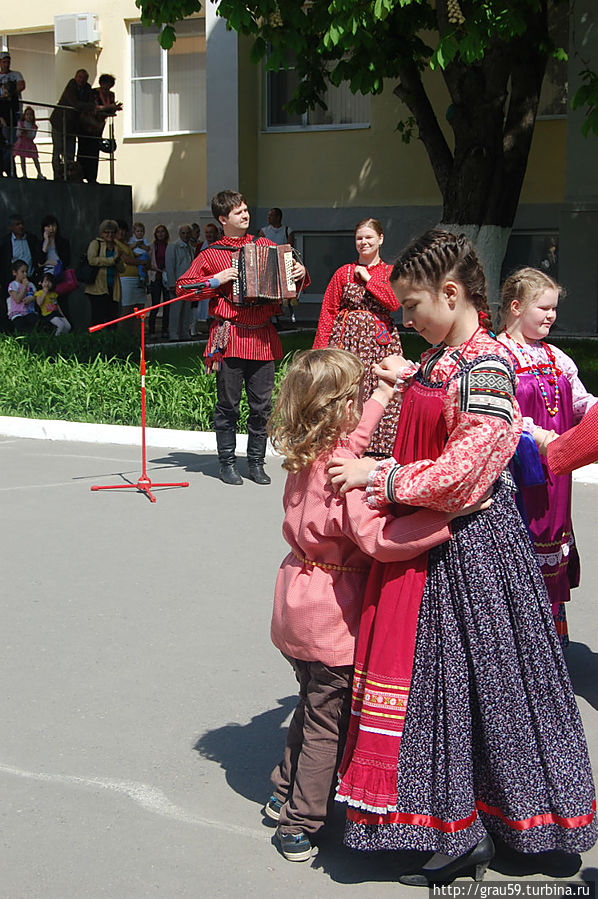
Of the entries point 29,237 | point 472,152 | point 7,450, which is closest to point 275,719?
point 7,450

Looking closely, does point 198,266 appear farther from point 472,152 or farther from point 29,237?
point 29,237

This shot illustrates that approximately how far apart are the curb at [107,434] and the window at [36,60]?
15651 mm

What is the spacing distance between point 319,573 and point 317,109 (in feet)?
65.8

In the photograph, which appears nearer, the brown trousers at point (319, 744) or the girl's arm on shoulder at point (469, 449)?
the girl's arm on shoulder at point (469, 449)

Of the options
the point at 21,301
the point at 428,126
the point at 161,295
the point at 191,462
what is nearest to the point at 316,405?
the point at 191,462

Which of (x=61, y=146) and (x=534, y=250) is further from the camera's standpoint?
(x=534, y=250)

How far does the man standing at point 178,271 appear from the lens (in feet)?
61.9

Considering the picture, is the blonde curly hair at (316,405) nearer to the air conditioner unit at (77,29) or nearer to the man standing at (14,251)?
the man standing at (14,251)

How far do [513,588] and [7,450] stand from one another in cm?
797

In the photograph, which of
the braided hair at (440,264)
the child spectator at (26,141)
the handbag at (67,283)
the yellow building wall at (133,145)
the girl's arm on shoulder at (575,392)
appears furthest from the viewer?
the yellow building wall at (133,145)

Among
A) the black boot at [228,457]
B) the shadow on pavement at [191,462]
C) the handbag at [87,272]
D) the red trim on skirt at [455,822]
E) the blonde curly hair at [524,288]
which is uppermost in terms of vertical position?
the blonde curly hair at [524,288]

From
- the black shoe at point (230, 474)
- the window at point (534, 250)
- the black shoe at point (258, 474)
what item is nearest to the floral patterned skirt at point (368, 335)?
the black shoe at point (258, 474)

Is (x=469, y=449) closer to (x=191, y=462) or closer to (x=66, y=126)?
(x=191, y=462)

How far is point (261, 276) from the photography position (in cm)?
838
